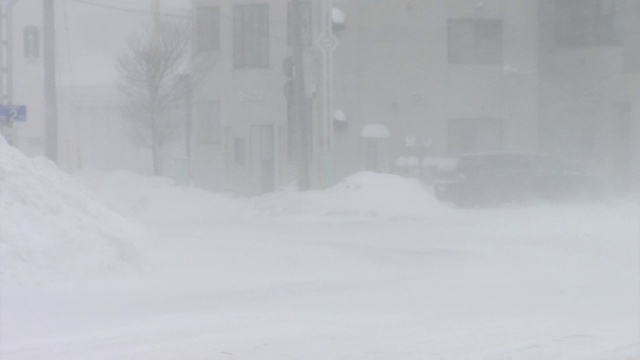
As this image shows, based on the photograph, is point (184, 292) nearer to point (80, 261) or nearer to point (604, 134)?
point (80, 261)

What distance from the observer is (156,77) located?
4125 cm

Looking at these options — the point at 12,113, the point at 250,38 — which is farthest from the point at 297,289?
the point at 250,38

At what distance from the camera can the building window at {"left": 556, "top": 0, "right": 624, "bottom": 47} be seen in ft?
116

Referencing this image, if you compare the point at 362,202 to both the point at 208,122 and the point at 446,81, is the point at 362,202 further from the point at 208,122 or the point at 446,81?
the point at 208,122

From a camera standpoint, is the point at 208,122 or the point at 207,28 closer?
the point at 207,28

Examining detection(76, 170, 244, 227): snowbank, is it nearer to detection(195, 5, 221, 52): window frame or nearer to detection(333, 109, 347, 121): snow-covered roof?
detection(195, 5, 221, 52): window frame

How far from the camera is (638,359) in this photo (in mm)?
9398

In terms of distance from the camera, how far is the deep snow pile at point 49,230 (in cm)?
1258

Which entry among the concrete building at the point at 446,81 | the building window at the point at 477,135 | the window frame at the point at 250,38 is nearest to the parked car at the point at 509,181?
the concrete building at the point at 446,81

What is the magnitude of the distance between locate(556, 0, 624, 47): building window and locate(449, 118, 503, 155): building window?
3.56 metres

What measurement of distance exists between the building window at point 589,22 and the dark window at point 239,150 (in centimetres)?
1135

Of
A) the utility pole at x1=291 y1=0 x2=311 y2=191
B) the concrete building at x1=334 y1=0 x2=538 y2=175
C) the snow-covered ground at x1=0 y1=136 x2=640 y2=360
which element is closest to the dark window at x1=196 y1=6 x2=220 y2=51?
the concrete building at x1=334 y1=0 x2=538 y2=175

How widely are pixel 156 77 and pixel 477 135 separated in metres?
11.9

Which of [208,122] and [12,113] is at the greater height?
[12,113]
